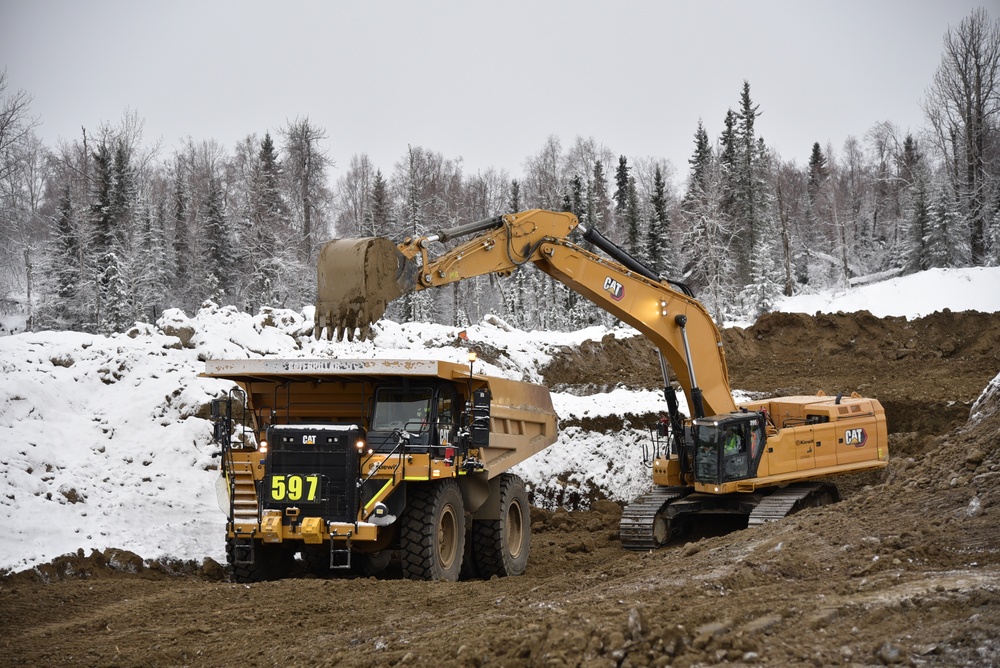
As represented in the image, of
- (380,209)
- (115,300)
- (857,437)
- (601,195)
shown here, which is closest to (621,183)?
(601,195)

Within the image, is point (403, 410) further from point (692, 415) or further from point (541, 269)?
point (692, 415)

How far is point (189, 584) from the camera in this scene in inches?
430

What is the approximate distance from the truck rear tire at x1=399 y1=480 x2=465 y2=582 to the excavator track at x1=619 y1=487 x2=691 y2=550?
3.49 meters

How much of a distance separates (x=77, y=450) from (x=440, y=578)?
24.4ft

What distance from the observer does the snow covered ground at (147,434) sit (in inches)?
493

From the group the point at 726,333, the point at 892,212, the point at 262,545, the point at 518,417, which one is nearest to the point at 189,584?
the point at 262,545

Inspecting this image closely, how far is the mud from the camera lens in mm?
5129

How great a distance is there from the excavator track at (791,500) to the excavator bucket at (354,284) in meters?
6.22

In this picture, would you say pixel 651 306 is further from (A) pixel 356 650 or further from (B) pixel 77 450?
(B) pixel 77 450

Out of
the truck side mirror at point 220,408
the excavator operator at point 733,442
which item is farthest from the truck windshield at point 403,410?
the excavator operator at point 733,442

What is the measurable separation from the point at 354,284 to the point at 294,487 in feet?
8.02

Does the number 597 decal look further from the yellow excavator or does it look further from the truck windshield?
the yellow excavator

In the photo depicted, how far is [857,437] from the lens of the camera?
48.0ft

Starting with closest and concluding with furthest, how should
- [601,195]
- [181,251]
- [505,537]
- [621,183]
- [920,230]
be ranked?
[505,537] → [920,230] → [181,251] → [601,195] → [621,183]
